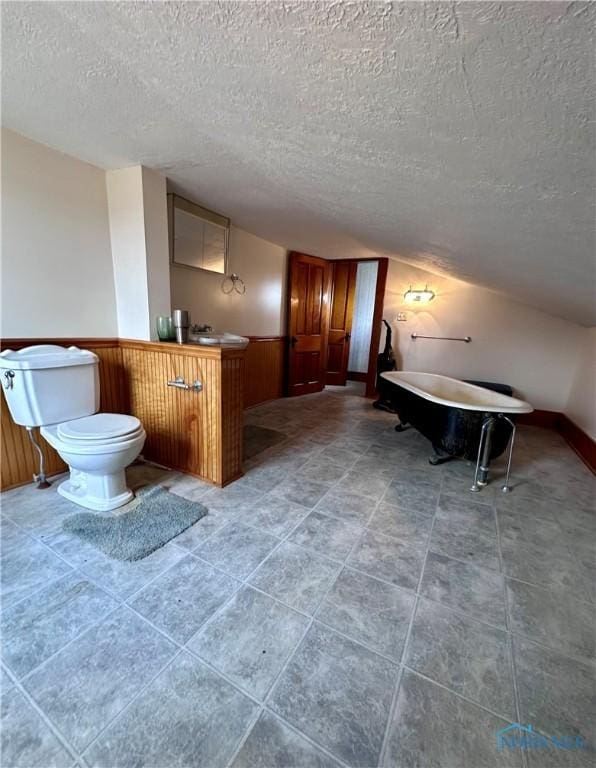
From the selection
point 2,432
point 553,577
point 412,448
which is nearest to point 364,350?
point 412,448

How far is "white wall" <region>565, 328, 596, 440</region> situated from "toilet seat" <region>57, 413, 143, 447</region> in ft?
12.7

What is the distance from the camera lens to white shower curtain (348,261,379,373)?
5.85 meters

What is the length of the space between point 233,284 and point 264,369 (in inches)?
46.7

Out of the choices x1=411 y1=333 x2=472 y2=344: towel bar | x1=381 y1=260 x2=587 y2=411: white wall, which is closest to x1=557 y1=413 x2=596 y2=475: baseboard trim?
x1=381 y1=260 x2=587 y2=411: white wall

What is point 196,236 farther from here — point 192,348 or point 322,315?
point 322,315

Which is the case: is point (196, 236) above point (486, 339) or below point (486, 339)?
above

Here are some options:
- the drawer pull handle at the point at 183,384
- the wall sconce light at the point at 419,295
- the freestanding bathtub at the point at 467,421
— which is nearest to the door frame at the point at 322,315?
the wall sconce light at the point at 419,295

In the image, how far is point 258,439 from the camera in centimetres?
298

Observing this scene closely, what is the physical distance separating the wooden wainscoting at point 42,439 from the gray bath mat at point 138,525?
0.62 m

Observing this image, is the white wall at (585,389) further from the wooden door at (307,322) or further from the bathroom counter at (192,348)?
the bathroom counter at (192,348)

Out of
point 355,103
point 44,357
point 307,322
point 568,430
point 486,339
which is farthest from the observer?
point 307,322

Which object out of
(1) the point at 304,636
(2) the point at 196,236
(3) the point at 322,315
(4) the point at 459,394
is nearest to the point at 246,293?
(2) the point at 196,236

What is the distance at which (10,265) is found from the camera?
180 cm

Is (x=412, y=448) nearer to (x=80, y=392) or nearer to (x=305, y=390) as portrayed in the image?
(x=305, y=390)
